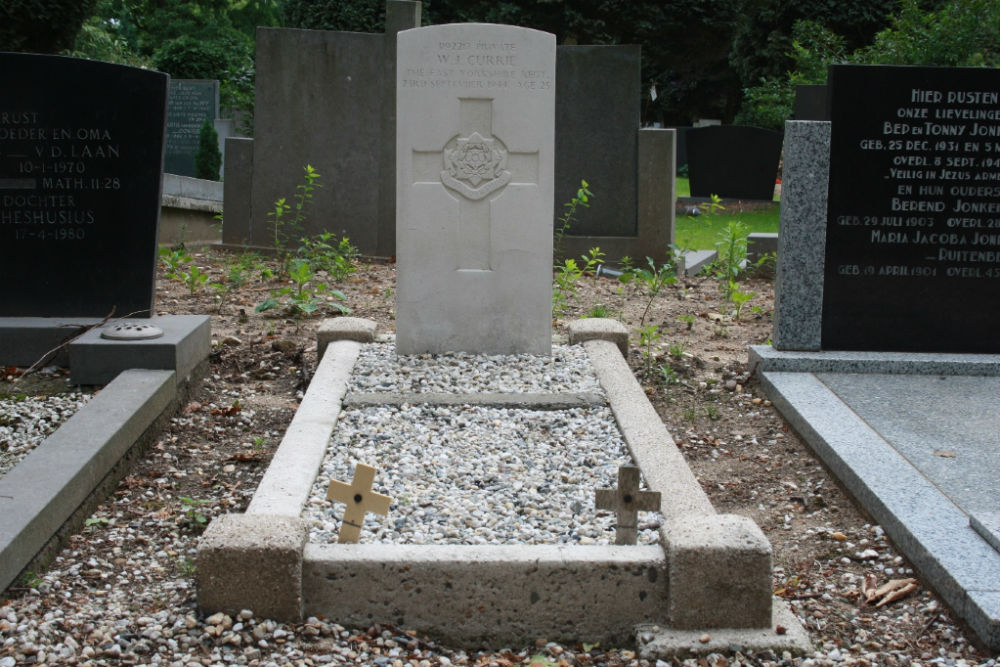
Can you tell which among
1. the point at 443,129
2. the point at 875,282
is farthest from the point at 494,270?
the point at 875,282

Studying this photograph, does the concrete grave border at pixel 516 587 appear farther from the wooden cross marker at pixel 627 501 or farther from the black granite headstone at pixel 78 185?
the black granite headstone at pixel 78 185

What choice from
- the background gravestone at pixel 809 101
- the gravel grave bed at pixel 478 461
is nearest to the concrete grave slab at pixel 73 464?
the gravel grave bed at pixel 478 461

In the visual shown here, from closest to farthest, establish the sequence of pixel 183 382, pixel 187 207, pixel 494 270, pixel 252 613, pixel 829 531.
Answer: pixel 252 613 < pixel 829 531 < pixel 183 382 < pixel 494 270 < pixel 187 207

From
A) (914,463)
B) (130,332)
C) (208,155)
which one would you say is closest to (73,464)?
(130,332)

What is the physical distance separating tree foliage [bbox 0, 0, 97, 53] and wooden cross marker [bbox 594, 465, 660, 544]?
414 inches

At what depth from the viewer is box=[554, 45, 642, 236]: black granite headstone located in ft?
30.1

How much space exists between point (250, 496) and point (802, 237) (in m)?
3.28

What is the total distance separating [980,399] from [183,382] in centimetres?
398

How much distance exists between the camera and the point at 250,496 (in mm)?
4062

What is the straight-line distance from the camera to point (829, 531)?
384cm

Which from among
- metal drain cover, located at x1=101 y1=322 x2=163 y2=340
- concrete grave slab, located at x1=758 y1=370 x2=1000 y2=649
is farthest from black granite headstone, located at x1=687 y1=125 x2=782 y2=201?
metal drain cover, located at x1=101 y1=322 x2=163 y2=340

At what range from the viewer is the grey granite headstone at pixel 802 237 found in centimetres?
548

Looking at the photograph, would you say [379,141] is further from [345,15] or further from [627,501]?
[345,15]

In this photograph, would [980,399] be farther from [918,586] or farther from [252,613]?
[252,613]
